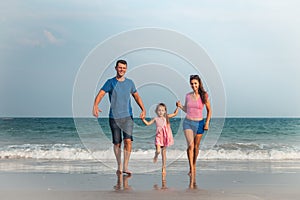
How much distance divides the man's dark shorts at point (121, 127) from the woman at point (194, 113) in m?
0.94

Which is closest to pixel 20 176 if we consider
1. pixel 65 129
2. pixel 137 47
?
pixel 137 47

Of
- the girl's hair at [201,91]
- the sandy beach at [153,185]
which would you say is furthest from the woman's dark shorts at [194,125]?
the sandy beach at [153,185]

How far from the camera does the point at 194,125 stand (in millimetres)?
8797

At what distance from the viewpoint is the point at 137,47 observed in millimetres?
8617

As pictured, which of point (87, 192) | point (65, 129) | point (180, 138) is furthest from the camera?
point (65, 129)

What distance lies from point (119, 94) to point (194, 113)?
4.46ft

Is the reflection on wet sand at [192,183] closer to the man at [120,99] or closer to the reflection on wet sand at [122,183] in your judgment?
the reflection on wet sand at [122,183]

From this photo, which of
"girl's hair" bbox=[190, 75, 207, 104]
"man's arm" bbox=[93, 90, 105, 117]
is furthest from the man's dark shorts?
"girl's hair" bbox=[190, 75, 207, 104]

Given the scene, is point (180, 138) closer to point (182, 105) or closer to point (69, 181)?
point (182, 105)

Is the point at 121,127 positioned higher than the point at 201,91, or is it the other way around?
the point at 201,91

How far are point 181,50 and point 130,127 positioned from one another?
1.64 metres

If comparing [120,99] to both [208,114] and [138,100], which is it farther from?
[208,114]

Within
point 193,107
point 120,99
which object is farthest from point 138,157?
point 193,107

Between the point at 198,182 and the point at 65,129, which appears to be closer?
the point at 198,182
